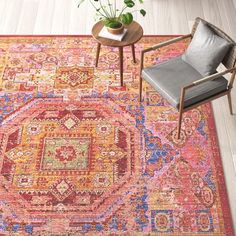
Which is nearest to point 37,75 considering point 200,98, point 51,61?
point 51,61

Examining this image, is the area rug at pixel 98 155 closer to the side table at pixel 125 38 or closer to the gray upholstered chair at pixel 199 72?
the gray upholstered chair at pixel 199 72

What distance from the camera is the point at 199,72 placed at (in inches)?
150

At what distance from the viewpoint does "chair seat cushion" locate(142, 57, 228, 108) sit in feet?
11.9

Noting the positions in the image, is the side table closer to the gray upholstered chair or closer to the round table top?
the round table top

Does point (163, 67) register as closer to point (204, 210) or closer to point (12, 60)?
point (204, 210)

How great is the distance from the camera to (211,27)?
376 cm

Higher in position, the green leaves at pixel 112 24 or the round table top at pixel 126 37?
the green leaves at pixel 112 24

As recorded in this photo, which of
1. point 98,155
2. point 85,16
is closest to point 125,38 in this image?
point 98,155

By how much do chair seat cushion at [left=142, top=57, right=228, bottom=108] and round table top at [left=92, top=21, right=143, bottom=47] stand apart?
34 cm

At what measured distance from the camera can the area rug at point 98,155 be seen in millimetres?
3371

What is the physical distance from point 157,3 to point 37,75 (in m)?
1.88

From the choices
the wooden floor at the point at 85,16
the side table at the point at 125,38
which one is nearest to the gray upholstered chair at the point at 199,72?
the side table at the point at 125,38

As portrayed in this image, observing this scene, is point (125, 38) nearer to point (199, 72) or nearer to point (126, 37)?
point (126, 37)

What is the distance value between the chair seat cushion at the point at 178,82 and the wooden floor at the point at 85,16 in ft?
4.04
